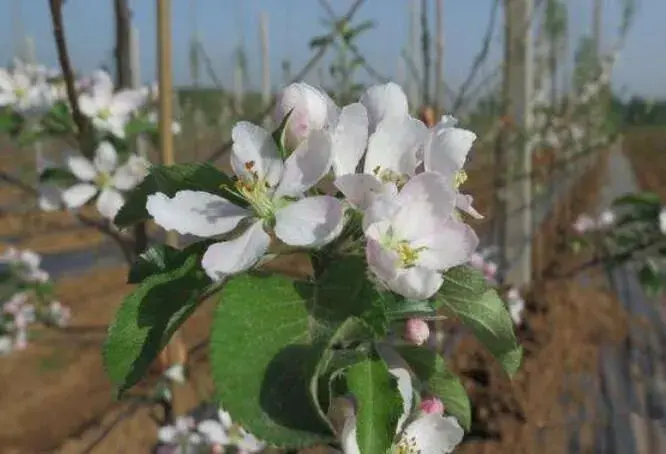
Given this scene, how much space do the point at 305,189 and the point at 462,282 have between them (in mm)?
118

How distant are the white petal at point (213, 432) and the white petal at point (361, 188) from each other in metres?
1.20

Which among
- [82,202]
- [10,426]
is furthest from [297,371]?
[10,426]

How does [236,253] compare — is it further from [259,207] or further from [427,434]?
[427,434]

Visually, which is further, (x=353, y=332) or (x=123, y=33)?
(x=123, y=33)

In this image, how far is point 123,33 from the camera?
154 cm

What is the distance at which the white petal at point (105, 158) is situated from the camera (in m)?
1.67

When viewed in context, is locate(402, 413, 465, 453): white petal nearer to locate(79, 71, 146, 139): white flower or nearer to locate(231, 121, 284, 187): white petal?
locate(231, 121, 284, 187): white petal

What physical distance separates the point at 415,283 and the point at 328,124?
0.13 metres

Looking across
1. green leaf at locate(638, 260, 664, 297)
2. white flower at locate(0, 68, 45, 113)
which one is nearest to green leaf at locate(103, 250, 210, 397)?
white flower at locate(0, 68, 45, 113)

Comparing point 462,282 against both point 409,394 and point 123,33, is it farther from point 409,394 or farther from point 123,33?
point 123,33

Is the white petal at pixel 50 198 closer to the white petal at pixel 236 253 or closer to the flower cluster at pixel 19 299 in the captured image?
the white petal at pixel 236 253

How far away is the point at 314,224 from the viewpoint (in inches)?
24.5

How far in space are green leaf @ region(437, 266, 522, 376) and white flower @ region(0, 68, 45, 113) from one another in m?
1.37

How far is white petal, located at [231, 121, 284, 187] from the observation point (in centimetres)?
68
